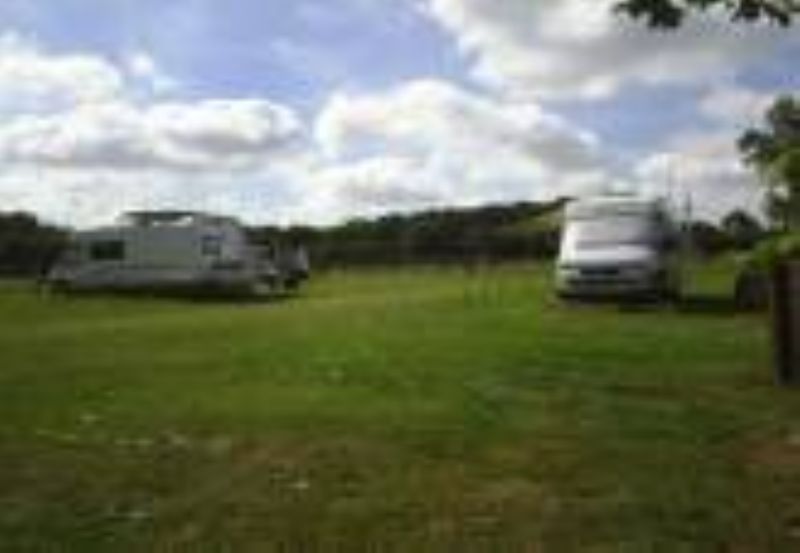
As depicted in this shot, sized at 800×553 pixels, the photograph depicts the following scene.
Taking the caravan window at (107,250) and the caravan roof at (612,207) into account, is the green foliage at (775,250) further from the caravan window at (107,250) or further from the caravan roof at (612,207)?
the caravan window at (107,250)

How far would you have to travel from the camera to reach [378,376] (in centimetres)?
2005

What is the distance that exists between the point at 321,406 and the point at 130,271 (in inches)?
1544

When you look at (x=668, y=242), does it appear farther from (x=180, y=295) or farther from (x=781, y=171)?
(x=781, y=171)

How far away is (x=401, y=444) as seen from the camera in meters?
14.1

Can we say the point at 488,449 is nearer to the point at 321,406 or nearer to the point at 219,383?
the point at 321,406

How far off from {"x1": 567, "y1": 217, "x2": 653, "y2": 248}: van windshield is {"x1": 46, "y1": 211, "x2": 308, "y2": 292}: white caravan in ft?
53.4

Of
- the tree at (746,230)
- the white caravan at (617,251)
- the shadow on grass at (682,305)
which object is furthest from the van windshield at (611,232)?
the tree at (746,230)

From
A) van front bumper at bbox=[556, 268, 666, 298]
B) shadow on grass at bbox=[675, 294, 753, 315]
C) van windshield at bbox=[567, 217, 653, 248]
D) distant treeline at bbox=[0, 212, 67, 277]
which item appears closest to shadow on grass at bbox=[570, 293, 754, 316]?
shadow on grass at bbox=[675, 294, 753, 315]

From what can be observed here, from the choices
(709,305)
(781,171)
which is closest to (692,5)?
(781,171)

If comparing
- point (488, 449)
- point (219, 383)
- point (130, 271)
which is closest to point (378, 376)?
point (219, 383)

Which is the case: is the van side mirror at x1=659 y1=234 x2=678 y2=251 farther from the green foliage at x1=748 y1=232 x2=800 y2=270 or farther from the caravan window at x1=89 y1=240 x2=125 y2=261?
the green foliage at x1=748 y1=232 x2=800 y2=270

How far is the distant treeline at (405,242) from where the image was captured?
74.5 m

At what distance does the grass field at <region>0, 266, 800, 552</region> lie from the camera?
10547 millimetres

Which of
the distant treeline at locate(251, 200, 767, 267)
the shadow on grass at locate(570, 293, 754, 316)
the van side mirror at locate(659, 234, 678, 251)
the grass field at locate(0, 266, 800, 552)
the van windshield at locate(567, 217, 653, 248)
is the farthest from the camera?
the distant treeline at locate(251, 200, 767, 267)
